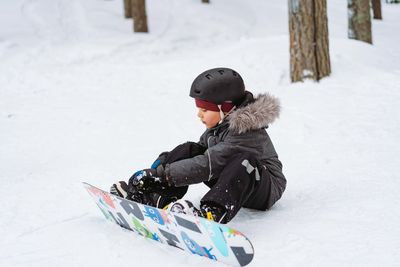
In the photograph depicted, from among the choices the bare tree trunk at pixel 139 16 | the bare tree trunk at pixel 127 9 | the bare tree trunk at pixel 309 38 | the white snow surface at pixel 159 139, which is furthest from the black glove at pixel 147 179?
the bare tree trunk at pixel 127 9

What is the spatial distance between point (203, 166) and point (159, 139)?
3.40 meters

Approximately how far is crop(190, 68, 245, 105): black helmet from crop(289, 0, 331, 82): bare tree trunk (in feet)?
14.0

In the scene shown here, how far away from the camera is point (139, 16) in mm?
14055

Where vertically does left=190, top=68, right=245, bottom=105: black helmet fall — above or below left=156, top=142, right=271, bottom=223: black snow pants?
above

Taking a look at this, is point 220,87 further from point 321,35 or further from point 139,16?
point 139,16

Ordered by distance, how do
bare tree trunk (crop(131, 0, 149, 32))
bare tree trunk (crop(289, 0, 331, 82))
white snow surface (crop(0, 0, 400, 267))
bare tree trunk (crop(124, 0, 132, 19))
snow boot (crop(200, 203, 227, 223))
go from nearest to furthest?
snow boot (crop(200, 203, 227, 223))
white snow surface (crop(0, 0, 400, 267))
bare tree trunk (crop(289, 0, 331, 82))
bare tree trunk (crop(131, 0, 149, 32))
bare tree trunk (crop(124, 0, 132, 19))

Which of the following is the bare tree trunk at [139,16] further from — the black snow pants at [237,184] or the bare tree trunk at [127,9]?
the black snow pants at [237,184]

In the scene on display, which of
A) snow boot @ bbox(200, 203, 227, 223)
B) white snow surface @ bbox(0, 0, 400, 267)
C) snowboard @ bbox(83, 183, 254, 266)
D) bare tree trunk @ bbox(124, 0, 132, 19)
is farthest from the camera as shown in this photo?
bare tree trunk @ bbox(124, 0, 132, 19)

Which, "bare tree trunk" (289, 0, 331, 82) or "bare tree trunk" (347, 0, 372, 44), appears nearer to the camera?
"bare tree trunk" (289, 0, 331, 82)

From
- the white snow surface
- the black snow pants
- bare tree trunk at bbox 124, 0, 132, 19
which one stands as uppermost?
bare tree trunk at bbox 124, 0, 132, 19

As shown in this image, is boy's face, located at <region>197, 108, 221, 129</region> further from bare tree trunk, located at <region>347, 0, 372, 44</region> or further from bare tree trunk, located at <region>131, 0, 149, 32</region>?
bare tree trunk, located at <region>131, 0, 149, 32</region>

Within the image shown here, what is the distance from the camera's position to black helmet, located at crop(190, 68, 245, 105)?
330 centimetres

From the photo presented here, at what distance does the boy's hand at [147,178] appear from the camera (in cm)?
333

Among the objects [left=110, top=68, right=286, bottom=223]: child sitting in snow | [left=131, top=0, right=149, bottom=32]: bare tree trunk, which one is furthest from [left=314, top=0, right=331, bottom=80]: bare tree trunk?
[left=131, top=0, right=149, bottom=32]: bare tree trunk
